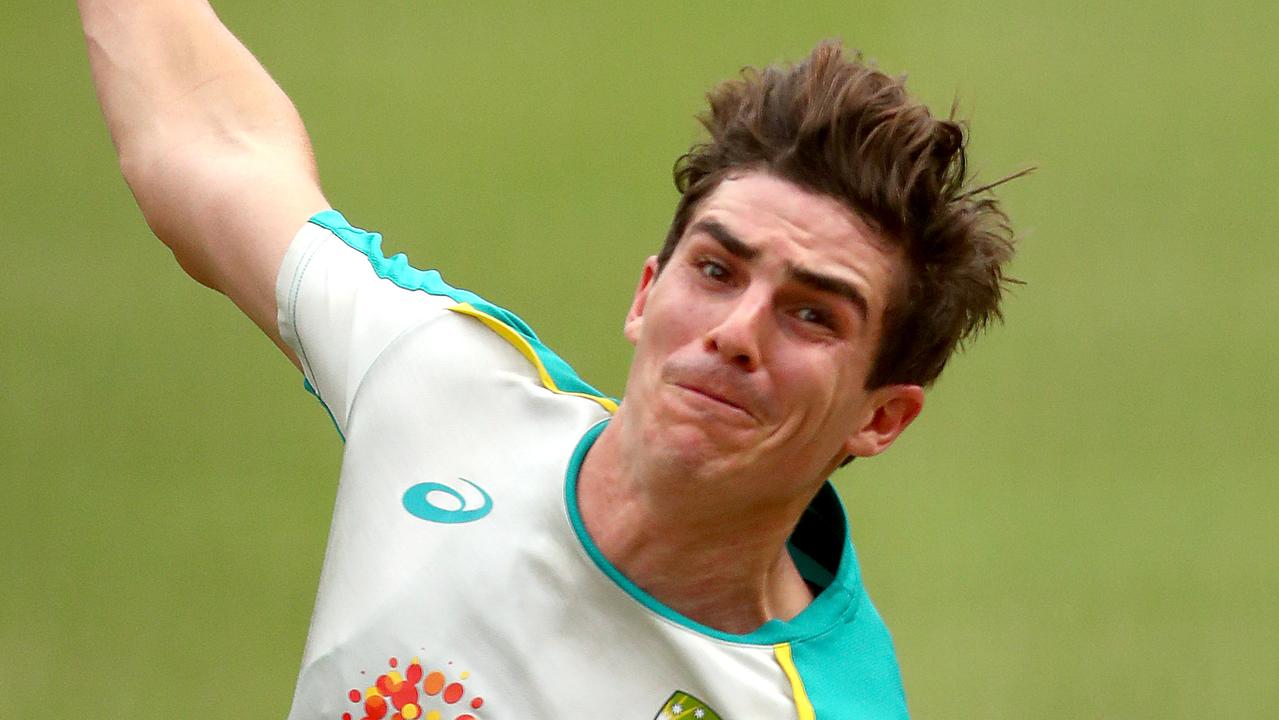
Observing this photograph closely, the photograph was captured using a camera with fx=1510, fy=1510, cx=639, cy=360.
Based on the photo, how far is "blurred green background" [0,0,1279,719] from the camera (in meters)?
2.88

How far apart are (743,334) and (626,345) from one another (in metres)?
1.64

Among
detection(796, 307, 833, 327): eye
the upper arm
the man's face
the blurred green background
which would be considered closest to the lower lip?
the man's face

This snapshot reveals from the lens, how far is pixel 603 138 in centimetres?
298

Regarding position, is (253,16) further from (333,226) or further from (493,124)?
(333,226)

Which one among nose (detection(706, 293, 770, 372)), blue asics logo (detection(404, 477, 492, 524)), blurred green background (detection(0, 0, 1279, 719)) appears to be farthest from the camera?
blurred green background (detection(0, 0, 1279, 719))

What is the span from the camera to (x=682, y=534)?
140cm

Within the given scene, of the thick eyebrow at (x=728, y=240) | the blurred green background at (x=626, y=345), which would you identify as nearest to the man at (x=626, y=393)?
the thick eyebrow at (x=728, y=240)

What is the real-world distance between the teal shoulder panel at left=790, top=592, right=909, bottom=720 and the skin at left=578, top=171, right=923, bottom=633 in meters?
0.07

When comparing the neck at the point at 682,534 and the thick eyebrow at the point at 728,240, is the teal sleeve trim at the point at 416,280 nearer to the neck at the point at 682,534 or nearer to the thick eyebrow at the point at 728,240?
the neck at the point at 682,534

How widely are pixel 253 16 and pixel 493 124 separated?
0.51 m

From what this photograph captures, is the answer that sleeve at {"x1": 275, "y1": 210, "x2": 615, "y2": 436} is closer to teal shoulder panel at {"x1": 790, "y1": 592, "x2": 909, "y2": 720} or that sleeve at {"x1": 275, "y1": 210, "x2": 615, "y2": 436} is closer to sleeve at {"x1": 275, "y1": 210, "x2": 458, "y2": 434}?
sleeve at {"x1": 275, "y1": 210, "x2": 458, "y2": 434}

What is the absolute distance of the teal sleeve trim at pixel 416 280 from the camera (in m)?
1.52

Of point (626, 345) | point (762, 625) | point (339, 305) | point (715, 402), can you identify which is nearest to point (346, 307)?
point (339, 305)

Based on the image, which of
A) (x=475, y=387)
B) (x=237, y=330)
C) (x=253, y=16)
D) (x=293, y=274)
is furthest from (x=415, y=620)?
(x=253, y=16)
